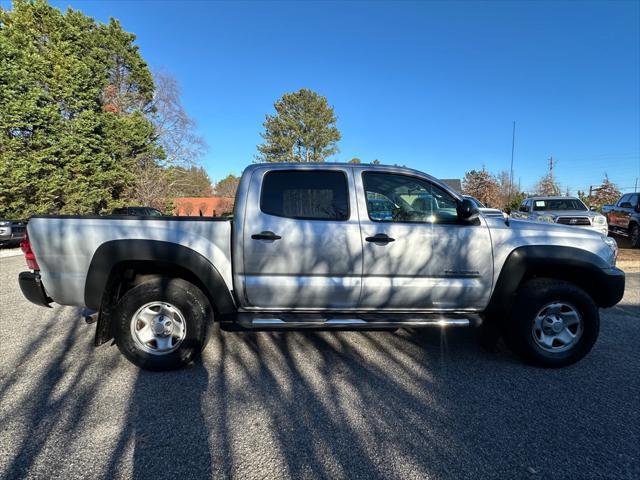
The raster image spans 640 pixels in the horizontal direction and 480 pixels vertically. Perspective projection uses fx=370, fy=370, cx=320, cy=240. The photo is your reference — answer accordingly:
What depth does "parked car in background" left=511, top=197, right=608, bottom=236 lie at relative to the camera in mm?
11336

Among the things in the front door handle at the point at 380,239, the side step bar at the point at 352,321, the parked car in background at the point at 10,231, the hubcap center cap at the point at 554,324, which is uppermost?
the front door handle at the point at 380,239

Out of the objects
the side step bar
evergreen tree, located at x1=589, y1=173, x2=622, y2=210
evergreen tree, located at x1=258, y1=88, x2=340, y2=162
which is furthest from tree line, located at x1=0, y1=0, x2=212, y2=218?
evergreen tree, located at x1=589, y1=173, x2=622, y2=210

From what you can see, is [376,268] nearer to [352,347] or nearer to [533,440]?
[352,347]

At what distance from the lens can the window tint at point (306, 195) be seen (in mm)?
3416

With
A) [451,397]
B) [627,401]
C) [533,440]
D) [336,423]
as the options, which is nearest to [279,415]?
[336,423]

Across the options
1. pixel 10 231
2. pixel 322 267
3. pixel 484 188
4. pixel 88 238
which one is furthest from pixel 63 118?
pixel 484 188

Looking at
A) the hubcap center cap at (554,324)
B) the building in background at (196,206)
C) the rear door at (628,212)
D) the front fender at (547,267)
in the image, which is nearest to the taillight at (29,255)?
the front fender at (547,267)

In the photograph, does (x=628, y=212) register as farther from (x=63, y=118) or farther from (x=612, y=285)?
(x=63, y=118)

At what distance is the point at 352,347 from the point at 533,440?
1865 millimetres

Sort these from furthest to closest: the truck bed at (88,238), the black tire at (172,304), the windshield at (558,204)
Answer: the windshield at (558,204) < the black tire at (172,304) < the truck bed at (88,238)

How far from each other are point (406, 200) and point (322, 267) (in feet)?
3.46

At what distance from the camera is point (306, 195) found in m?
3.48

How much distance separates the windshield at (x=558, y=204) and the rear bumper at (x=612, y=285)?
1050cm

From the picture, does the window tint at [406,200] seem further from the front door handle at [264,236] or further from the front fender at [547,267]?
the front door handle at [264,236]
